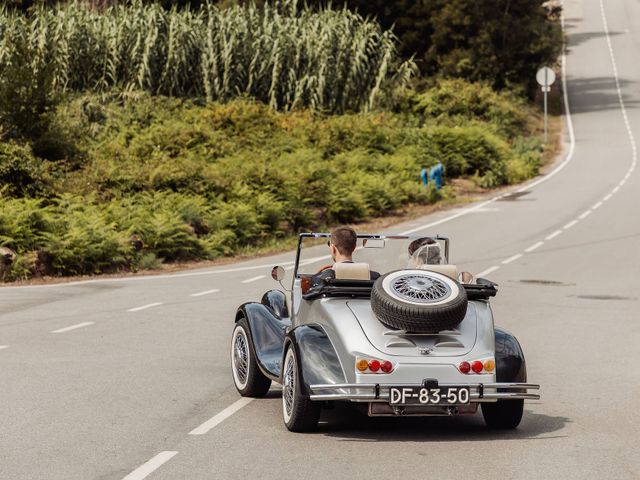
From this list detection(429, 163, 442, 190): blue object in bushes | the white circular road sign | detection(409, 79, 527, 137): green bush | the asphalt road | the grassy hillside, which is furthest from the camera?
the white circular road sign

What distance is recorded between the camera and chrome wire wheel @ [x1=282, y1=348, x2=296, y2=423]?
26.9ft

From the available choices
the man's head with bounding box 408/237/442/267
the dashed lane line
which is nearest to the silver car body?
the man's head with bounding box 408/237/442/267

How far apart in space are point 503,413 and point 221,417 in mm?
2036

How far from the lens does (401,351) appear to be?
25.6 feet

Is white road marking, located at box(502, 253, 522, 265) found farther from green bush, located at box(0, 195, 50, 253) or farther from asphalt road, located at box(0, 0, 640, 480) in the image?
green bush, located at box(0, 195, 50, 253)

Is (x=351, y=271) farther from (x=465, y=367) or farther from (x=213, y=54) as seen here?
(x=213, y=54)

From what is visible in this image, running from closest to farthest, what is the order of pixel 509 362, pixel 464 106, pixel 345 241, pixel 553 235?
pixel 509 362
pixel 345 241
pixel 553 235
pixel 464 106

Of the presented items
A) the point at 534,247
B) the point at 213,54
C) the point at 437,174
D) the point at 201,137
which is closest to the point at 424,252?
the point at 534,247

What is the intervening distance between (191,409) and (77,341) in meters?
4.22

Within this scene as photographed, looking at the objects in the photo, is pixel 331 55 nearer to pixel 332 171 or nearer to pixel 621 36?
pixel 332 171

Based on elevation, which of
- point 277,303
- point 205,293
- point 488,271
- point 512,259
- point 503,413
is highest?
point 277,303

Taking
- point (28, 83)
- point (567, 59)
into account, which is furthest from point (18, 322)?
point (567, 59)

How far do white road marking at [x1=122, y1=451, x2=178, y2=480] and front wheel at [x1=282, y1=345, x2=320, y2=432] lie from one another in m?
0.94

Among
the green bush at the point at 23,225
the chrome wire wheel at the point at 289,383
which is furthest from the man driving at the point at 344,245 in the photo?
the green bush at the point at 23,225
